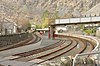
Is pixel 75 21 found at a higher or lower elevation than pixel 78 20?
lower

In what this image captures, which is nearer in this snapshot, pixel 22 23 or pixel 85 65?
pixel 85 65

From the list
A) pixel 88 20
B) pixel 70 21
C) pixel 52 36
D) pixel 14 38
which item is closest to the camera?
pixel 14 38

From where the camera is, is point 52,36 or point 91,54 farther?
point 52,36

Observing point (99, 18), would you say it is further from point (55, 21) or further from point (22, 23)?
point (22, 23)

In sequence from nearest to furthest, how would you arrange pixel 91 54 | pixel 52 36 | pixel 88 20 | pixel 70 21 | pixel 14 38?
1. pixel 91 54
2. pixel 14 38
3. pixel 88 20
4. pixel 70 21
5. pixel 52 36

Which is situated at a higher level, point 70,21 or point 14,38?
point 70,21

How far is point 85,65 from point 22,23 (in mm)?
92188

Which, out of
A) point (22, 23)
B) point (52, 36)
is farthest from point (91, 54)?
point (22, 23)

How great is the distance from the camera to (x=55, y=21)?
149ft

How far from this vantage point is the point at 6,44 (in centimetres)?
3281

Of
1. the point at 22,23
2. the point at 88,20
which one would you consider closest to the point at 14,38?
the point at 88,20

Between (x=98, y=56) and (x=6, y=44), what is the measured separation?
23.4m

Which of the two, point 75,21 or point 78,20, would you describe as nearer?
point 78,20

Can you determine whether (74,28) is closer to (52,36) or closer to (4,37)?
(52,36)
